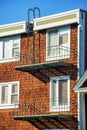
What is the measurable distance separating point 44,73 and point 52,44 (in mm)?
1876

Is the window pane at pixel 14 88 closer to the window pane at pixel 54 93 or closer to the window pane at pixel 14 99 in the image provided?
the window pane at pixel 14 99

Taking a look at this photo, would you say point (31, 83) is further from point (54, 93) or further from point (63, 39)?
point (63, 39)

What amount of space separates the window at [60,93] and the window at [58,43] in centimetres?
141

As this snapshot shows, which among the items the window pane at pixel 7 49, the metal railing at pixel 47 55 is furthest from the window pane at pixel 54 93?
the window pane at pixel 7 49

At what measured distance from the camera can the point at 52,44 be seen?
104ft

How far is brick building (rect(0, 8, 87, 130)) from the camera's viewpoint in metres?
29.9

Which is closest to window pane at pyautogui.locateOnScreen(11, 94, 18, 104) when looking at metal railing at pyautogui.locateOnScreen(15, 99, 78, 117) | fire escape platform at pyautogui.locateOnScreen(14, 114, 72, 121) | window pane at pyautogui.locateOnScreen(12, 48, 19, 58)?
metal railing at pyautogui.locateOnScreen(15, 99, 78, 117)

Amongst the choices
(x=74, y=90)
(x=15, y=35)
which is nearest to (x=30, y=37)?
(x=15, y=35)

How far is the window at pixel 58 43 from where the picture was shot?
3081cm

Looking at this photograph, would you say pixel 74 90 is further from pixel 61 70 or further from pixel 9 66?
pixel 9 66

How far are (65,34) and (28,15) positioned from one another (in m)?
3.45

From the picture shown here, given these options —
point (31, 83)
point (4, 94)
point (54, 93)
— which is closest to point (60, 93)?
point (54, 93)

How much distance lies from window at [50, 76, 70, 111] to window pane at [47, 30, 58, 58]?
1597mm

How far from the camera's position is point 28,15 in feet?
109
